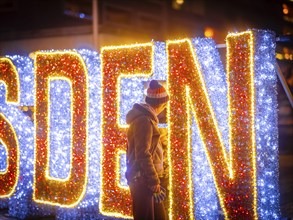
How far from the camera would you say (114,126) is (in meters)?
5.89

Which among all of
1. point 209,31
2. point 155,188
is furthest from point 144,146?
point 209,31

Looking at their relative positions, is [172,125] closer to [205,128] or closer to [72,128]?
[205,128]

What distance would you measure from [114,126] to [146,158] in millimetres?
1551

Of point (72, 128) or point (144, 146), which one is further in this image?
point (72, 128)

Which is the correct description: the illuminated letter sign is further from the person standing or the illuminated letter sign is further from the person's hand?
the person's hand

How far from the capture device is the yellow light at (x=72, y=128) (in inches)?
239

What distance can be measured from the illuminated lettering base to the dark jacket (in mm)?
790

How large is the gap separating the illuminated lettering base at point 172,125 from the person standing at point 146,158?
2.44ft

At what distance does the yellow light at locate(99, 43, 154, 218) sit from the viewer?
580 cm

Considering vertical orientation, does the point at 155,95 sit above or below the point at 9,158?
above

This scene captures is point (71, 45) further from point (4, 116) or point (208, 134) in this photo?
point (208, 134)

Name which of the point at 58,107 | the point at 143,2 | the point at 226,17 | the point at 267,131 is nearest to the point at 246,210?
the point at 267,131

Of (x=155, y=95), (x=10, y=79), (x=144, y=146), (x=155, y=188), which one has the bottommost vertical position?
(x=155, y=188)

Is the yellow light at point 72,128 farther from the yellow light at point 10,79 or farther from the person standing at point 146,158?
the person standing at point 146,158
